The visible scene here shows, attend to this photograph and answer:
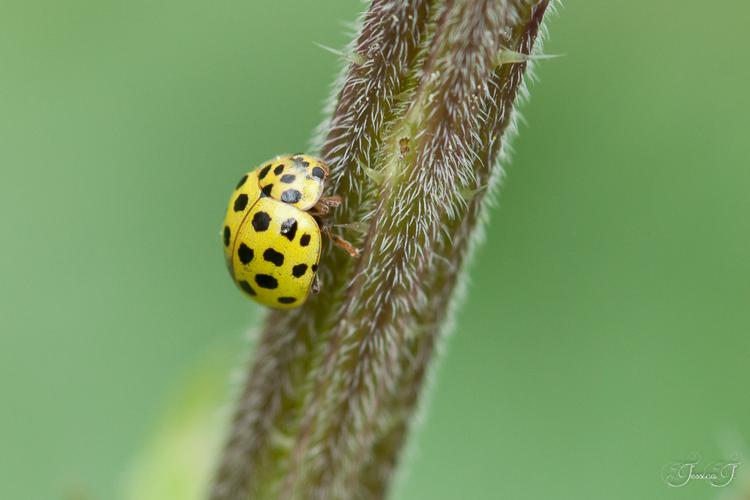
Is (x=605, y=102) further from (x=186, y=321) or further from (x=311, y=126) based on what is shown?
(x=186, y=321)

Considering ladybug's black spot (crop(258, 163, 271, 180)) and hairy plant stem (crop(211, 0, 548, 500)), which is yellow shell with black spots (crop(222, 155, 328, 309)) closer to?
ladybug's black spot (crop(258, 163, 271, 180))

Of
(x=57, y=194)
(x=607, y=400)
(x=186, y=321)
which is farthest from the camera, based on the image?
(x=57, y=194)

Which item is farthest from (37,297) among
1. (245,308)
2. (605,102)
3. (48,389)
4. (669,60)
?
(669,60)

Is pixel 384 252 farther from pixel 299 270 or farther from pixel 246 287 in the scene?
pixel 246 287

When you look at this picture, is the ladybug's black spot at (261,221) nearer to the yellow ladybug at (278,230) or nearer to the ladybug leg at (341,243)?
the yellow ladybug at (278,230)

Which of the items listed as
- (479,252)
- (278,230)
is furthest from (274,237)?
(479,252)

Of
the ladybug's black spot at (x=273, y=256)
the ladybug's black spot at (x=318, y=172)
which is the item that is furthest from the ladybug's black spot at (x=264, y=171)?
the ladybug's black spot at (x=318, y=172)

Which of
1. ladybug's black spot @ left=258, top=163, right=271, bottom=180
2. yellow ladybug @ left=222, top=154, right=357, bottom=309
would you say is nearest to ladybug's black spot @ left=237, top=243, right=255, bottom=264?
yellow ladybug @ left=222, top=154, right=357, bottom=309
